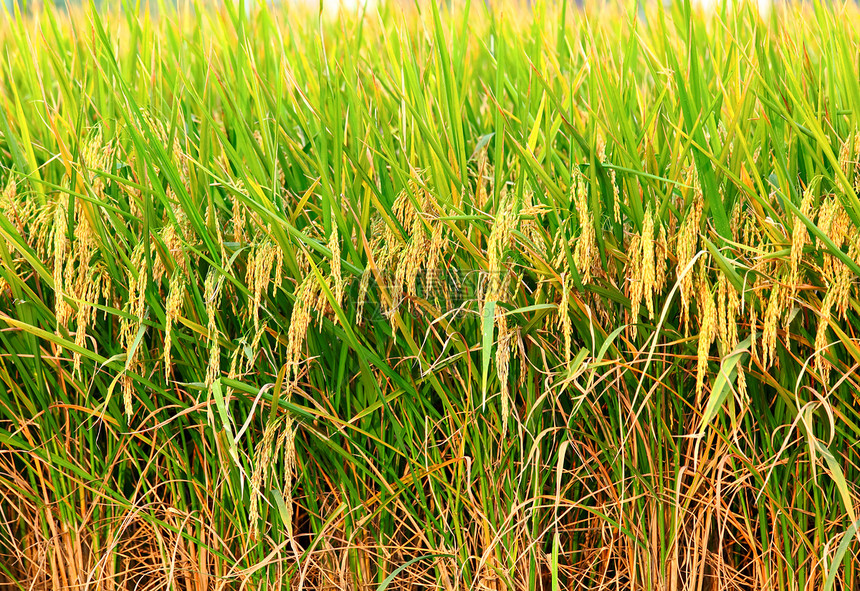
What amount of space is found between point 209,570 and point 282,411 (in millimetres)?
399

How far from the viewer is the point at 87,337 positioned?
4.02ft

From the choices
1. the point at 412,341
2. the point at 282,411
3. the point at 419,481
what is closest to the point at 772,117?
the point at 412,341

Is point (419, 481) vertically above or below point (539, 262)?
below

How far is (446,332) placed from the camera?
41.7 inches

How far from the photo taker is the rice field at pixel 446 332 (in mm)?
1018

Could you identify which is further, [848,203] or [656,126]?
[656,126]

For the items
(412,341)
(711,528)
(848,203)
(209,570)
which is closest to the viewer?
(848,203)

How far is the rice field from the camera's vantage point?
102cm

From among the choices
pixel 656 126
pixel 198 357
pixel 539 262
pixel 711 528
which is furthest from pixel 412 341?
pixel 711 528

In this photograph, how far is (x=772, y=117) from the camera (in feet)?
3.46

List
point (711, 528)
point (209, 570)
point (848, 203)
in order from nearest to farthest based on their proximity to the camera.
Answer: point (848, 203)
point (711, 528)
point (209, 570)

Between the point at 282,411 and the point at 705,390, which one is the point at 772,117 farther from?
the point at 282,411

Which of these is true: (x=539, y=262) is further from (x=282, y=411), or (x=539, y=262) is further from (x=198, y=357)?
(x=198, y=357)

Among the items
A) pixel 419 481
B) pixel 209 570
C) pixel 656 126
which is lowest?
pixel 209 570
